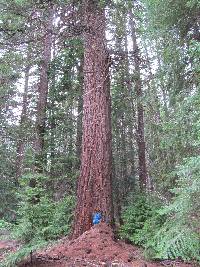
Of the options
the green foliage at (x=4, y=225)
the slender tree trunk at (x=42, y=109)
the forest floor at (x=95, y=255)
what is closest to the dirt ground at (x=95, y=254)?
the forest floor at (x=95, y=255)

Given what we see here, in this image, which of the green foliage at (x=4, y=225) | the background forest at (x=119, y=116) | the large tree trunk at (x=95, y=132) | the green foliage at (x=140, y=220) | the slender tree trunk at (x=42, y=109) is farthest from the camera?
the slender tree trunk at (x=42, y=109)

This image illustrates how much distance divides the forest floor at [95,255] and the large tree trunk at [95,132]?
0.45 m

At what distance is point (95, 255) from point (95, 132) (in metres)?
2.59

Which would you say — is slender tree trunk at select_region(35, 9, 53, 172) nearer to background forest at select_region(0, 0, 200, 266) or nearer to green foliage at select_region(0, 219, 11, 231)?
background forest at select_region(0, 0, 200, 266)

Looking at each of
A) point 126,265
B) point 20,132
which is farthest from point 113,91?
point 126,265

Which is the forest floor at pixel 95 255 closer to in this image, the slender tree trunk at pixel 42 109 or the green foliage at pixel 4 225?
the green foliage at pixel 4 225

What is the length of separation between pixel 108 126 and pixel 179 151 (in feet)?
5.64

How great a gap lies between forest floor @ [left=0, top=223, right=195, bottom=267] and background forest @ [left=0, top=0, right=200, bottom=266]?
0.29 m

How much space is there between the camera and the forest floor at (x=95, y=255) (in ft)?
17.6

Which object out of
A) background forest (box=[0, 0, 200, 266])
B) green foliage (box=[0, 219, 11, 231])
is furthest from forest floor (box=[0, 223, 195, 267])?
green foliage (box=[0, 219, 11, 231])

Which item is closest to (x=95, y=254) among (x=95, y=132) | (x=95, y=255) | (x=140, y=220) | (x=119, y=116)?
(x=95, y=255)

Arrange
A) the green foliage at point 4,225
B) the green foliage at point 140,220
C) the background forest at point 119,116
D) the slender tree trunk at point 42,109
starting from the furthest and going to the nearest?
the slender tree trunk at point 42,109 < the green foliage at point 140,220 < the green foliage at point 4,225 < the background forest at point 119,116

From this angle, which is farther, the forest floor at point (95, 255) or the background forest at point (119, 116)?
the forest floor at point (95, 255)

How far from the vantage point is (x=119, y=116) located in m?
15.5
